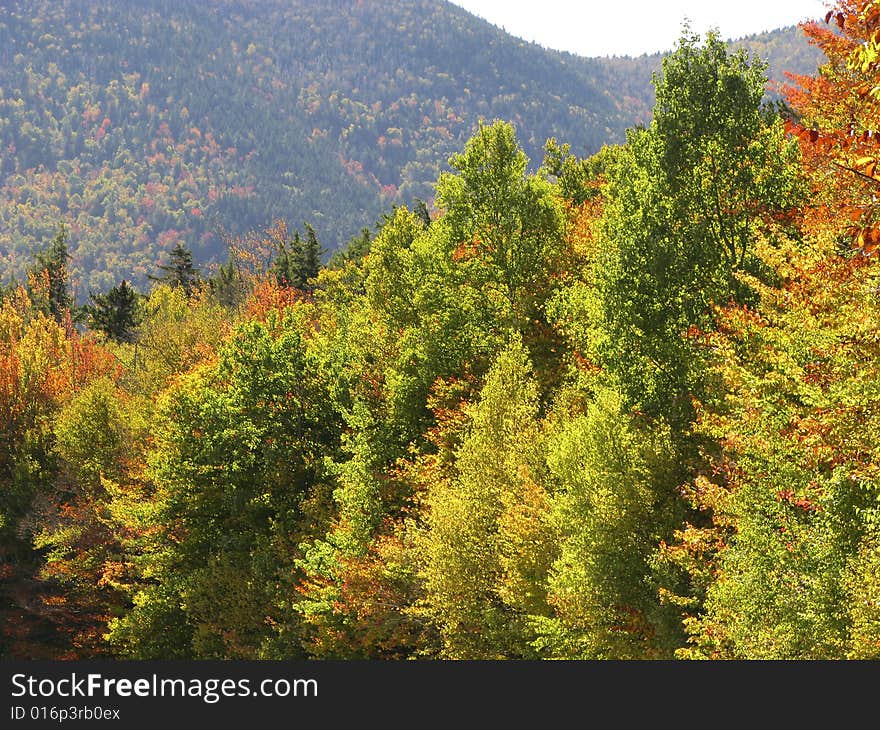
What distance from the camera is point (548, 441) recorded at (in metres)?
26.3

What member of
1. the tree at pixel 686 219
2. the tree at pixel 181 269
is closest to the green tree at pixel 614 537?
the tree at pixel 686 219

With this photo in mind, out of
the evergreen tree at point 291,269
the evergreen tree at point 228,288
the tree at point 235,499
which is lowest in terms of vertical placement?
the tree at point 235,499

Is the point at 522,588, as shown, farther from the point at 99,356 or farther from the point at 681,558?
the point at 99,356

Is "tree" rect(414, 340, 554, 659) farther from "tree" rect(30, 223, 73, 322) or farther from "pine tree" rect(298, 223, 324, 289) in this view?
"tree" rect(30, 223, 73, 322)

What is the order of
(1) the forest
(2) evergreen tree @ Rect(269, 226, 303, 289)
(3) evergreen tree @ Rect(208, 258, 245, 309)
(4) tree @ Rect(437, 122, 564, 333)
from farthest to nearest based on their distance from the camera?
(3) evergreen tree @ Rect(208, 258, 245, 309) < (2) evergreen tree @ Rect(269, 226, 303, 289) < (4) tree @ Rect(437, 122, 564, 333) < (1) the forest

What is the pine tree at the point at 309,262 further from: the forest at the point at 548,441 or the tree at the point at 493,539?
the tree at the point at 493,539

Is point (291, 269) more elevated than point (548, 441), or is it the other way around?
point (291, 269)

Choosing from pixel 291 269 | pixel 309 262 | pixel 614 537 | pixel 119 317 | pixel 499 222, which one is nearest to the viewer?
pixel 614 537

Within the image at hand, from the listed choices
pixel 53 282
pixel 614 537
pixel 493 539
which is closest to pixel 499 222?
pixel 493 539

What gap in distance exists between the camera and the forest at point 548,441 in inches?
639

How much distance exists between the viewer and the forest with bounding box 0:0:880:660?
1623 centimetres

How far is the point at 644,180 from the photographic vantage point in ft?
77.8

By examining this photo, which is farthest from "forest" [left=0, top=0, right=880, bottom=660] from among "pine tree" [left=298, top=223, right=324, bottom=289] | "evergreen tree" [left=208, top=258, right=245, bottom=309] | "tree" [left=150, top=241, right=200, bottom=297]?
"tree" [left=150, top=241, right=200, bottom=297]

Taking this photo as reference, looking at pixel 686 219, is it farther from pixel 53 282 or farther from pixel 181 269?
pixel 53 282
